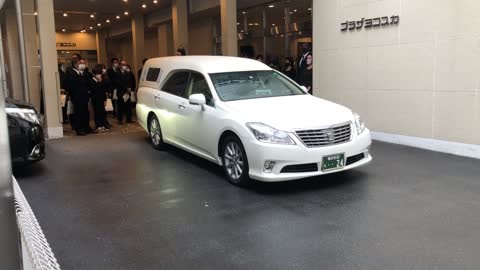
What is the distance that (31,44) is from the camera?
10766mm

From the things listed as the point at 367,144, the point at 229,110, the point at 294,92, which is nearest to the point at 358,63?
the point at 294,92

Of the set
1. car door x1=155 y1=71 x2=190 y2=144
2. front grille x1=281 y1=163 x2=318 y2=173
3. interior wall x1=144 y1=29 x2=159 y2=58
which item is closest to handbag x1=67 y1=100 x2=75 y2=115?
car door x1=155 y1=71 x2=190 y2=144

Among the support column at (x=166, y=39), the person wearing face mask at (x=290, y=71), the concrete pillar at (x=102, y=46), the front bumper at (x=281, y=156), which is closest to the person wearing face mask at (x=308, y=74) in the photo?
the person wearing face mask at (x=290, y=71)

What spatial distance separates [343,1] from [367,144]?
14.7ft

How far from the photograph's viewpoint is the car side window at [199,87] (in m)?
6.47

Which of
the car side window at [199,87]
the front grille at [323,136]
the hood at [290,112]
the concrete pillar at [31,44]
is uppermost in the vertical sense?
the concrete pillar at [31,44]

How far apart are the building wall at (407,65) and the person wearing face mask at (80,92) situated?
5.37 metres

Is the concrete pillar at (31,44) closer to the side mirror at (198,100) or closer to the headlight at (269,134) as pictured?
the side mirror at (198,100)

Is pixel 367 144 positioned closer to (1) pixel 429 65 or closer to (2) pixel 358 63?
(1) pixel 429 65

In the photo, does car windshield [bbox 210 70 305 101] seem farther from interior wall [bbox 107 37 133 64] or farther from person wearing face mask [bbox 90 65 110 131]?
interior wall [bbox 107 37 133 64]

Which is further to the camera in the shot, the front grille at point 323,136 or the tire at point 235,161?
the tire at point 235,161

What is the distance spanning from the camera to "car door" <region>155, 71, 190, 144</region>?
286 inches

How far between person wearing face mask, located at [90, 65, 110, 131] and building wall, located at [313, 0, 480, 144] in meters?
5.26

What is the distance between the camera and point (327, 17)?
963cm
